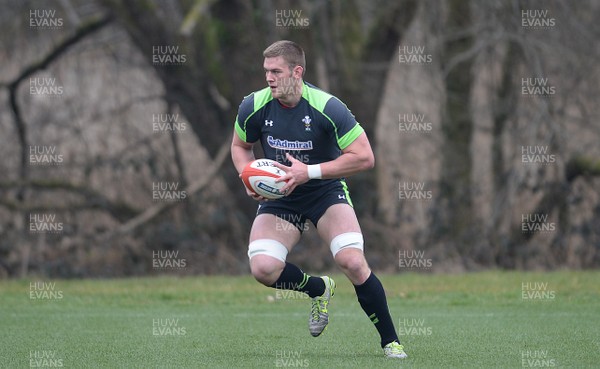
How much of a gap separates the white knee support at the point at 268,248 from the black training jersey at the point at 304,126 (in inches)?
18.3

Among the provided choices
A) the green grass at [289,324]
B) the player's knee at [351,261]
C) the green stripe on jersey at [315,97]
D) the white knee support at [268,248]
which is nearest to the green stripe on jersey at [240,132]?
the green stripe on jersey at [315,97]

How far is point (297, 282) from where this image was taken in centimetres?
775

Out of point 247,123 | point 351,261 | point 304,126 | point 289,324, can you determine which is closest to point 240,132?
point 247,123

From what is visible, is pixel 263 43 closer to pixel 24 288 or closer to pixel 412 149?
pixel 412 149

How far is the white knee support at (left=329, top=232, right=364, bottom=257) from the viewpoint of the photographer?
24.0ft

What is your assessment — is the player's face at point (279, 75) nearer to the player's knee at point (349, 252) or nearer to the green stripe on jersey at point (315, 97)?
the green stripe on jersey at point (315, 97)

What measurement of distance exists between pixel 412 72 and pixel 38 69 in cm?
651

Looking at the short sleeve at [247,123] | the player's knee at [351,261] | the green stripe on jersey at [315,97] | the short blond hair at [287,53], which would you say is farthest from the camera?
the short sleeve at [247,123]

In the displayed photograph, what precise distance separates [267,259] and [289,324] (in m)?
2.26

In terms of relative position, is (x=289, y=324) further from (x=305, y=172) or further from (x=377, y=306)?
(x=305, y=172)

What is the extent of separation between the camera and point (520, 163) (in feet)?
53.8

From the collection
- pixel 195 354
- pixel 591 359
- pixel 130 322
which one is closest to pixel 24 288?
pixel 130 322

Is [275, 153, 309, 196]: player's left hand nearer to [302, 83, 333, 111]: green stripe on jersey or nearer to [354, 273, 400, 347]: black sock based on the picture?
[302, 83, 333, 111]: green stripe on jersey

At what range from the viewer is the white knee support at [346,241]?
730 cm
